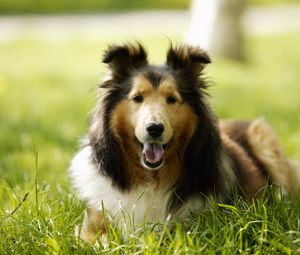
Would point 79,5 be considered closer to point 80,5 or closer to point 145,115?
point 80,5

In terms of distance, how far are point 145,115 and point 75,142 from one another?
318 cm

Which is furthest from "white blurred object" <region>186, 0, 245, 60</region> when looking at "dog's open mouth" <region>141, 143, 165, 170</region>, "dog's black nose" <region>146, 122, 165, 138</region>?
"dog's black nose" <region>146, 122, 165, 138</region>

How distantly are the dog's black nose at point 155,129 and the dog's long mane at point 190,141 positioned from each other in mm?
351

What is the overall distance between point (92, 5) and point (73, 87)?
1560cm

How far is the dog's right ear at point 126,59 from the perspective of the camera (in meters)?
4.80

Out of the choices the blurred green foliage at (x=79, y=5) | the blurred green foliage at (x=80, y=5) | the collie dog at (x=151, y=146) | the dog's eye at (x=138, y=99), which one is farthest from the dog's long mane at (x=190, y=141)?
the blurred green foliage at (x=80, y=5)

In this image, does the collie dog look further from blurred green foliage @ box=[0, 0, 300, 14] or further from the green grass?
blurred green foliage @ box=[0, 0, 300, 14]

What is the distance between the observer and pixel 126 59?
485cm

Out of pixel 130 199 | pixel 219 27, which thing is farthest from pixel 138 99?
pixel 219 27

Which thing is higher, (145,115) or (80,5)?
(80,5)

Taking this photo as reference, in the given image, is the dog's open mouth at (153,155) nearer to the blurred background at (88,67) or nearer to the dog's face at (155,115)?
the dog's face at (155,115)

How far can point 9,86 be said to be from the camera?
1110 cm

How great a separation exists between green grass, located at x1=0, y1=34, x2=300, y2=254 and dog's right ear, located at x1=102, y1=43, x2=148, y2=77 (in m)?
0.25

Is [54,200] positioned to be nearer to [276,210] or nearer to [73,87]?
[276,210]
